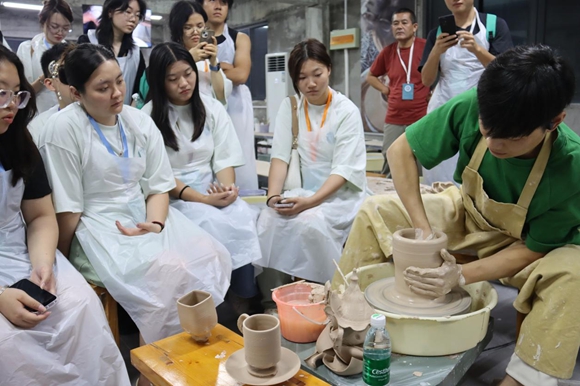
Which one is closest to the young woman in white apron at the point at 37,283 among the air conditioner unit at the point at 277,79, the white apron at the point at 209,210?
the white apron at the point at 209,210

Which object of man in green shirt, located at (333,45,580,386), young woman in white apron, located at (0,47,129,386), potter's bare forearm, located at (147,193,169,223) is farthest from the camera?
potter's bare forearm, located at (147,193,169,223)

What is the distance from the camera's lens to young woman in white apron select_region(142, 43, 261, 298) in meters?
2.52

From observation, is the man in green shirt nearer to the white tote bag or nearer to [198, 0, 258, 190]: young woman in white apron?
the white tote bag

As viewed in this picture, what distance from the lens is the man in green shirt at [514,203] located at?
1438 mm

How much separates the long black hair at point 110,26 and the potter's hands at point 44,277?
1.83 m

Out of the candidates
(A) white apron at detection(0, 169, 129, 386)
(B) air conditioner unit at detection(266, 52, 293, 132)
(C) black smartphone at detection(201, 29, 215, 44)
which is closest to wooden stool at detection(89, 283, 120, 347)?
(A) white apron at detection(0, 169, 129, 386)

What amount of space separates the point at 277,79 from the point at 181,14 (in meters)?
5.49

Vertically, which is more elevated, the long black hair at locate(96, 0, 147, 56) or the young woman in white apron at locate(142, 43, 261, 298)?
the long black hair at locate(96, 0, 147, 56)

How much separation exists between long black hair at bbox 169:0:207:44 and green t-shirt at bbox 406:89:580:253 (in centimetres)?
183

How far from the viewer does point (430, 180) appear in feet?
12.3

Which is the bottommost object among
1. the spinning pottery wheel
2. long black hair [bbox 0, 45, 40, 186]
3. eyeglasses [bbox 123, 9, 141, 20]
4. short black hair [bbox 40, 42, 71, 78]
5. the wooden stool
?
the wooden stool

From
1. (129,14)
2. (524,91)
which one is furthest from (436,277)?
(129,14)

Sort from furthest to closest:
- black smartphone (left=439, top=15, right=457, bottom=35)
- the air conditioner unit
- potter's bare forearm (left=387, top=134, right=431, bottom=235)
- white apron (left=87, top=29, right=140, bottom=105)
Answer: the air conditioner unit < white apron (left=87, top=29, right=140, bottom=105) < black smartphone (left=439, top=15, right=457, bottom=35) < potter's bare forearm (left=387, top=134, right=431, bottom=235)

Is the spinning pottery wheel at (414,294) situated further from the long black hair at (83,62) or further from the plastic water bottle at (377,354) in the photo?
the long black hair at (83,62)
